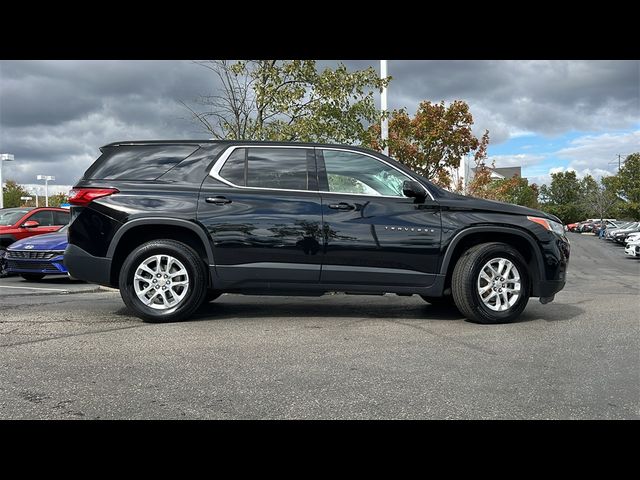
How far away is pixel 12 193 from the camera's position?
82938mm

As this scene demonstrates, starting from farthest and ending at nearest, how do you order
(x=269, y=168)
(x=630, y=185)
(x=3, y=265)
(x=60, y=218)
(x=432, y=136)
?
(x=630, y=185) < (x=432, y=136) < (x=60, y=218) < (x=3, y=265) < (x=269, y=168)

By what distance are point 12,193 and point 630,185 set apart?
7946 cm

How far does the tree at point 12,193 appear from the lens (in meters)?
80.2

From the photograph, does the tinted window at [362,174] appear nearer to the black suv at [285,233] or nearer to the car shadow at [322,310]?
the black suv at [285,233]

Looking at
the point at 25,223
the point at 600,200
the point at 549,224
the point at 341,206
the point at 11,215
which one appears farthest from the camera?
the point at 600,200

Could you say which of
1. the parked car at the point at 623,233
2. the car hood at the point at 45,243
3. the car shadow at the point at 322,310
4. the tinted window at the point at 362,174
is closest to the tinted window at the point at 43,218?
the car hood at the point at 45,243

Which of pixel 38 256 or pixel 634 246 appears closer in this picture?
pixel 38 256

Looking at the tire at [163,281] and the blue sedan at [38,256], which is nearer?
the tire at [163,281]

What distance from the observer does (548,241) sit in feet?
20.3

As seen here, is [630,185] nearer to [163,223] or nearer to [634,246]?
[634,246]

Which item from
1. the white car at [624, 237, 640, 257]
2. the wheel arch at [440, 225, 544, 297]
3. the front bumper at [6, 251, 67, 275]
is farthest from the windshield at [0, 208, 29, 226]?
the white car at [624, 237, 640, 257]

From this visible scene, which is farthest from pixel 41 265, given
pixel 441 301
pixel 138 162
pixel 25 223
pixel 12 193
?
pixel 12 193

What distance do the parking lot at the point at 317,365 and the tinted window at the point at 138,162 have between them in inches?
60.3
